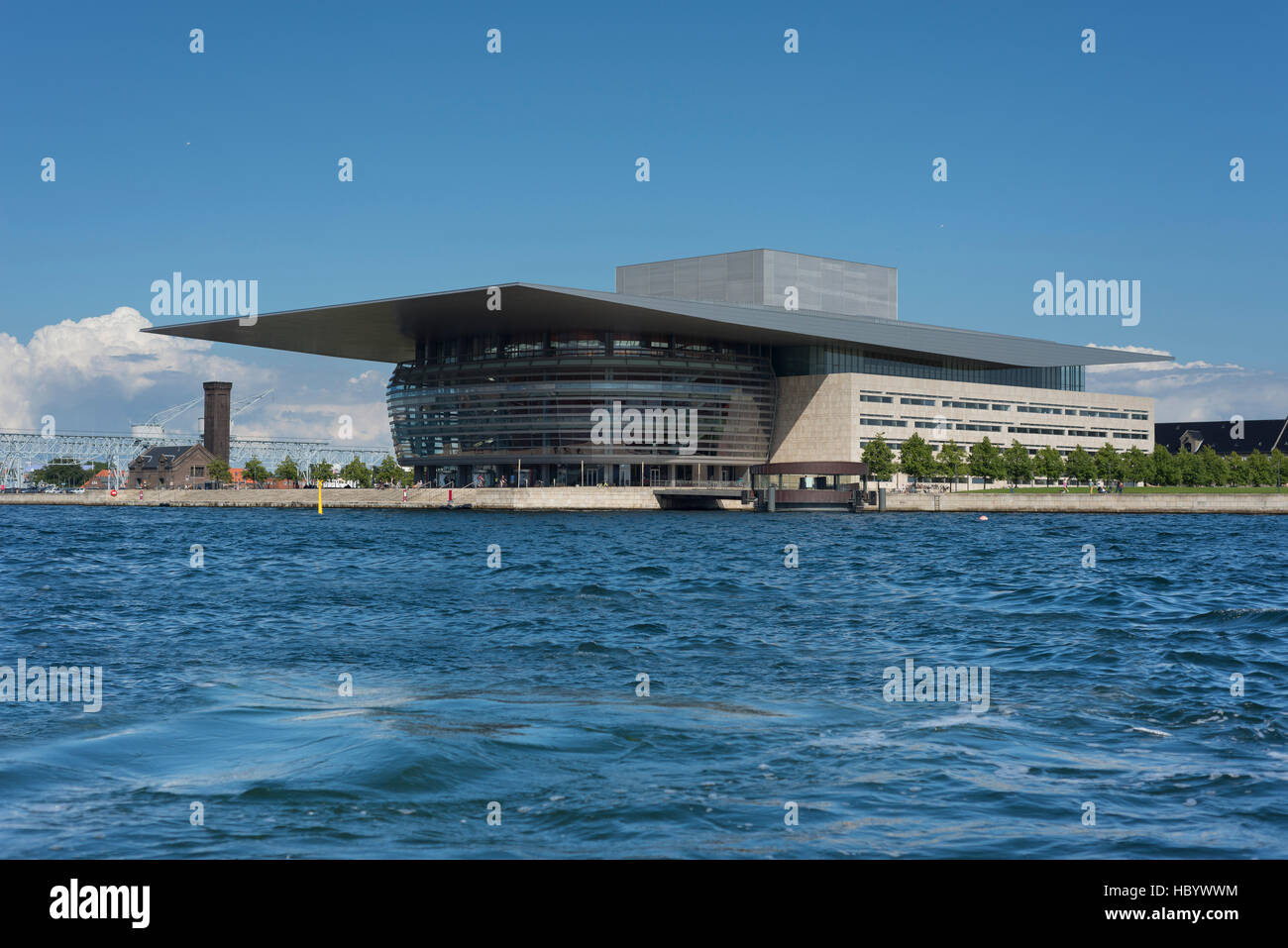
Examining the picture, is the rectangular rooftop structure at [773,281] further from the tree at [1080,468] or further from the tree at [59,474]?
the tree at [59,474]

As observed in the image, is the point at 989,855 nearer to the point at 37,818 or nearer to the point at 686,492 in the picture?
the point at 37,818

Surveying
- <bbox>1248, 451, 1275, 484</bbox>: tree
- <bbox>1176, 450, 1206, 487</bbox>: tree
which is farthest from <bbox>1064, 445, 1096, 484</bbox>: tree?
<bbox>1248, 451, 1275, 484</bbox>: tree

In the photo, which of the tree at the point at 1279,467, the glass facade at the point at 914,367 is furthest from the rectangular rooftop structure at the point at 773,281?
the tree at the point at 1279,467

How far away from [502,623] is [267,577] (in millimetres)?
10048

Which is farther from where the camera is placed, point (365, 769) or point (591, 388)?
point (591, 388)

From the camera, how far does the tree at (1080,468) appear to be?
9419 cm

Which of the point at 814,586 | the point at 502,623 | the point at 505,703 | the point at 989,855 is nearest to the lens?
the point at 989,855

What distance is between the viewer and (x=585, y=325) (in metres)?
86.8

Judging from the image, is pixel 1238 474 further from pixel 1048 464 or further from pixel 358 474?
pixel 358 474

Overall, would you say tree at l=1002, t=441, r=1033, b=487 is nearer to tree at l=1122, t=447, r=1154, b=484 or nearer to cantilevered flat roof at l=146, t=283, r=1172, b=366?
cantilevered flat roof at l=146, t=283, r=1172, b=366

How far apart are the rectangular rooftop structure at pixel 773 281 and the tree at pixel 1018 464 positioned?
18.4 meters
